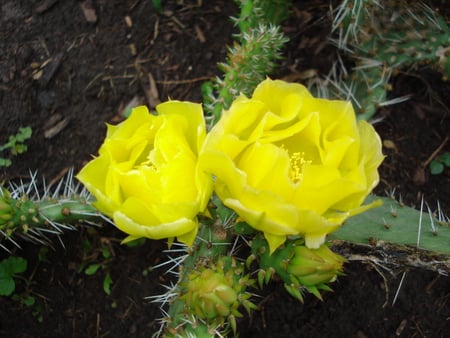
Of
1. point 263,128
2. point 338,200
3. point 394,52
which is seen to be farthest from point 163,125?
point 394,52

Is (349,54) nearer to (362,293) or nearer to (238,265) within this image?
(362,293)

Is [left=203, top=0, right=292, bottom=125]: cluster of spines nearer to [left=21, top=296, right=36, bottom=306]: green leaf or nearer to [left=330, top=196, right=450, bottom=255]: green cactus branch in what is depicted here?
[left=330, top=196, right=450, bottom=255]: green cactus branch

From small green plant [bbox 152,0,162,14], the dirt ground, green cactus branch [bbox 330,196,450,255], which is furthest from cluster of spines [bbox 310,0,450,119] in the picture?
small green plant [bbox 152,0,162,14]

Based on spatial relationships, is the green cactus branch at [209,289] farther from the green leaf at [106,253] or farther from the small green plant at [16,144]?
the small green plant at [16,144]

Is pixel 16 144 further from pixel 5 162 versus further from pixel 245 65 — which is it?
pixel 245 65

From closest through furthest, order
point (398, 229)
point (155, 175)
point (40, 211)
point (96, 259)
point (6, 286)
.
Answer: point (155, 175) < point (398, 229) < point (40, 211) < point (6, 286) < point (96, 259)

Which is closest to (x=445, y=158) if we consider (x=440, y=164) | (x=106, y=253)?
(x=440, y=164)
